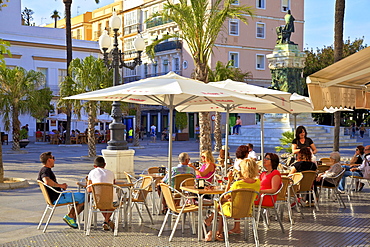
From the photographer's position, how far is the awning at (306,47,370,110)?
266 inches

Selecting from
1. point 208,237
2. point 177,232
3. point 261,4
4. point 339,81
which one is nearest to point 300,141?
point 177,232

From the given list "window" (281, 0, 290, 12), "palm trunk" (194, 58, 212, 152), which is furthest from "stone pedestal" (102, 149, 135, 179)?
"window" (281, 0, 290, 12)

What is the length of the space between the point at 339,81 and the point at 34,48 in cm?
4932

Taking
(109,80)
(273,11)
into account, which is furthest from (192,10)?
(273,11)

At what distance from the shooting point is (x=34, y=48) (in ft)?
173

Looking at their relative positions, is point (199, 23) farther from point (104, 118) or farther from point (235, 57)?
point (235, 57)

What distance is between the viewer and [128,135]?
1714 inches

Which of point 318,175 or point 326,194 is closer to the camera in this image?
point 318,175

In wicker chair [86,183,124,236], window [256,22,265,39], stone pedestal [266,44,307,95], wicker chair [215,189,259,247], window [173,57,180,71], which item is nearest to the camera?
wicker chair [215,189,259,247]

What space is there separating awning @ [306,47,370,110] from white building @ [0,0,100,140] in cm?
4607

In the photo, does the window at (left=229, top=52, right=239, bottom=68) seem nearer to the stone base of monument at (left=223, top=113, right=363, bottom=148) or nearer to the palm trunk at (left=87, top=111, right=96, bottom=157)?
the stone base of monument at (left=223, top=113, right=363, bottom=148)

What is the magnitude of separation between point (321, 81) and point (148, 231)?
3657mm

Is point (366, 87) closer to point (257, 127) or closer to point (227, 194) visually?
point (227, 194)

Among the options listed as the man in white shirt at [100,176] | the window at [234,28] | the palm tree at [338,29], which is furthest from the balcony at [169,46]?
the man in white shirt at [100,176]
